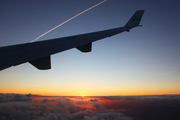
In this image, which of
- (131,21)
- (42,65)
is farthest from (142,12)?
(42,65)

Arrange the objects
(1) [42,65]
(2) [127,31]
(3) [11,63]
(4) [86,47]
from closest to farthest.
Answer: (3) [11,63] < (1) [42,65] < (4) [86,47] < (2) [127,31]

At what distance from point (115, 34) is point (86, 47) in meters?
1.94

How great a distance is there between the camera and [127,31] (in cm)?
627

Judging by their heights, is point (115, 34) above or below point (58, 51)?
above

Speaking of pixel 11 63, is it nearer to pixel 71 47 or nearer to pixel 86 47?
pixel 71 47

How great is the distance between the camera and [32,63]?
2893 mm

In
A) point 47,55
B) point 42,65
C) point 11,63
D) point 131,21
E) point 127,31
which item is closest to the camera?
point 11,63

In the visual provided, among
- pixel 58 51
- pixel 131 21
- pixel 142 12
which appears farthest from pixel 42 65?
pixel 142 12

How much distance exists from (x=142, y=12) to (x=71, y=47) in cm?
583

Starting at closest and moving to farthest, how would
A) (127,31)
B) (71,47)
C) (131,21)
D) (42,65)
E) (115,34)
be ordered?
(42,65) < (71,47) < (115,34) < (127,31) < (131,21)

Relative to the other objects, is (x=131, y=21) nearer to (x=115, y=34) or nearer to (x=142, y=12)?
(x=142, y=12)

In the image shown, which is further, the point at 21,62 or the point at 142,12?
the point at 142,12

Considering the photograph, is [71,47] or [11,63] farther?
[71,47]

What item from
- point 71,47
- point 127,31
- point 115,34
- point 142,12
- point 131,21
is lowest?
point 71,47
